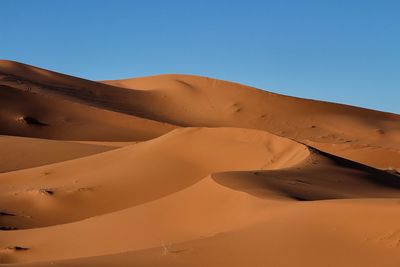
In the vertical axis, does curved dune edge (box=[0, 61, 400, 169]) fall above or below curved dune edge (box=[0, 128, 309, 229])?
above

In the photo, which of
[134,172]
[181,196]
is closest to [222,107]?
[134,172]

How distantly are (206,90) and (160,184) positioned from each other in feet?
89.2

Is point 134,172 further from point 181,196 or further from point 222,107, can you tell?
point 222,107

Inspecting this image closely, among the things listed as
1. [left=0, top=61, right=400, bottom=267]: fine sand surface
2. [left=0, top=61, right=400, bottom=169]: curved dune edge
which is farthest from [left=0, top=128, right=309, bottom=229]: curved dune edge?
[left=0, top=61, right=400, bottom=169]: curved dune edge

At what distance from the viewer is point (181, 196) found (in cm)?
924

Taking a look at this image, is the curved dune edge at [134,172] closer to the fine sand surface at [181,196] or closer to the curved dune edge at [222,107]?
the fine sand surface at [181,196]

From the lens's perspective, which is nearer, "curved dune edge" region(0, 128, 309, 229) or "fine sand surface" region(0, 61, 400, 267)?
"fine sand surface" region(0, 61, 400, 267)

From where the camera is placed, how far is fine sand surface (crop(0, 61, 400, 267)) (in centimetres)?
542

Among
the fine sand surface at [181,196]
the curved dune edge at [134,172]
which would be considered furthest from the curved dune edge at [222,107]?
the curved dune edge at [134,172]

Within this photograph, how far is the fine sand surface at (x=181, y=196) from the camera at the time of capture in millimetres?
5422

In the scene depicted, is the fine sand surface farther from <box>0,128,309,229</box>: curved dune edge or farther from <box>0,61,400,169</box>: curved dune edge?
<box>0,61,400,169</box>: curved dune edge

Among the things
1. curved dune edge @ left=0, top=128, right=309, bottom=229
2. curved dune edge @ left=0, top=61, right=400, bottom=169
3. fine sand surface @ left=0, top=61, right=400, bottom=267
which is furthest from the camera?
curved dune edge @ left=0, top=61, right=400, bottom=169

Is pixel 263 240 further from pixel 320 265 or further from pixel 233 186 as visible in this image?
pixel 233 186

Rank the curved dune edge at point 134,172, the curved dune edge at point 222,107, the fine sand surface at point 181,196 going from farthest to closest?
the curved dune edge at point 222,107 → the curved dune edge at point 134,172 → the fine sand surface at point 181,196
